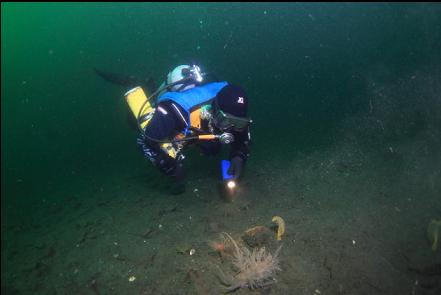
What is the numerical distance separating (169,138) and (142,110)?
852mm

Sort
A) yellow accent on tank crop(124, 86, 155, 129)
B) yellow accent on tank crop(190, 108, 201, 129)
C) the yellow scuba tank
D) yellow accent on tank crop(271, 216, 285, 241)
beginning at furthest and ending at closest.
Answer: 1. yellow accent on tank crop(124, 86, 155, 129)
2. the yellow scuba tank
3. yellow accent on tank crop(190, 108, 201, 129)
4. yellow accent on tank crop(271, 216, 285, 241)

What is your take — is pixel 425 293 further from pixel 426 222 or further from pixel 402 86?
pixel 402 86

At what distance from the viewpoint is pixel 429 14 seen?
11.3 m

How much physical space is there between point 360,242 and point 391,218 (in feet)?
2.49

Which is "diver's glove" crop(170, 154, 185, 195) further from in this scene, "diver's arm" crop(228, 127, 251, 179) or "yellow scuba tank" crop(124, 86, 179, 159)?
"diver's arm" crop(228, 127, 251, 179)

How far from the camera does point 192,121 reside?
477 cm

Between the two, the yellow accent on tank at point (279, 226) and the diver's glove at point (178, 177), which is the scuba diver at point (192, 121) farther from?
the yellow accent on tank at point (279, 226)

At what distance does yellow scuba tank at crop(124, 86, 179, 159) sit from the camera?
489 centimetres

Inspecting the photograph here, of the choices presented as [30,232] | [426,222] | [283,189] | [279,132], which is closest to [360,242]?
[426,222]

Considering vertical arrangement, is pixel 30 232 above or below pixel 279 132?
below

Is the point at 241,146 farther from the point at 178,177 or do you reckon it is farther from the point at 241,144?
the point at 178,177

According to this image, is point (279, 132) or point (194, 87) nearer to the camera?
point (194, 87)

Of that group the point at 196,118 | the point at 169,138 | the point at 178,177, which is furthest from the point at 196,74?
the point at 178,177

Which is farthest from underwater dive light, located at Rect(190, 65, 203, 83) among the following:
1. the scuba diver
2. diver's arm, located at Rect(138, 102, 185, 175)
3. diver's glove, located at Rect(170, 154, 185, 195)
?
diver's glove, located at Rect(170, 154, 185, 195)
